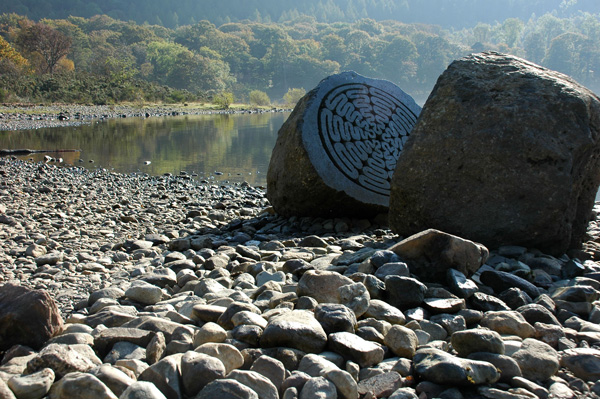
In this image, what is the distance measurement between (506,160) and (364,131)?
2923mm

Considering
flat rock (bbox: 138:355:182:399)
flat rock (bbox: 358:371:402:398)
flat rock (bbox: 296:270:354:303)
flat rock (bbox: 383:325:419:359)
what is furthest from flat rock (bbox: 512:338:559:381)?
flat rock (bbox: 138:355:182:399)

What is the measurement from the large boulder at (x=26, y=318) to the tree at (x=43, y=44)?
62503mm

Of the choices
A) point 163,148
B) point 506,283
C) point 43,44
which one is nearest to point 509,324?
point 506,283

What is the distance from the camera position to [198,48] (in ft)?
399

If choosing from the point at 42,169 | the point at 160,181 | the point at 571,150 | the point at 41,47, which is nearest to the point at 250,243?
the point at 571,150

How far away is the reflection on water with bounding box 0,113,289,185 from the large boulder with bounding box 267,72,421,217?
17.3 feet

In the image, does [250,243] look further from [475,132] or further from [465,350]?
[465,350]

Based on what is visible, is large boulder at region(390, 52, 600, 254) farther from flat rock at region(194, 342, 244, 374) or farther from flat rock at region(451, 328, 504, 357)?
flat rock at region(194, 342, 244, 374)

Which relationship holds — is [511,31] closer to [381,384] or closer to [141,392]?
[381,384]

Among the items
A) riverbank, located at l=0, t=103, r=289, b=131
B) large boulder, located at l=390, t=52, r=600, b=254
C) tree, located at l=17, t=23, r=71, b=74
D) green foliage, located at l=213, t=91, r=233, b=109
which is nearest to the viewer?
large boulder, located at l=390, t=52, r=600, b=254

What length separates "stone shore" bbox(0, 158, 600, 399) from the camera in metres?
2.39

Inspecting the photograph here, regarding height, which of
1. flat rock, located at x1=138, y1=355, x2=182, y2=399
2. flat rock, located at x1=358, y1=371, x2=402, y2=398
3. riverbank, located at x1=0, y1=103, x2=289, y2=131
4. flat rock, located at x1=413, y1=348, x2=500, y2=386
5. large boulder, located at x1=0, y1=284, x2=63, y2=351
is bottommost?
riverbank, located at x1=0, y1=103, x2=289, y2=131

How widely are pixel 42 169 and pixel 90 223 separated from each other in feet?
20.9

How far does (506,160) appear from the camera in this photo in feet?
15.3
